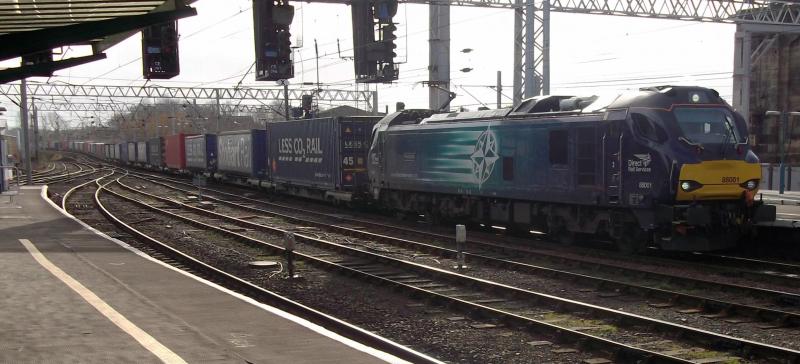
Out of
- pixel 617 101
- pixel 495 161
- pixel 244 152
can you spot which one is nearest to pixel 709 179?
pixel 617 101

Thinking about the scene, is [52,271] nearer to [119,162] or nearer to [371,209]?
[371,209]

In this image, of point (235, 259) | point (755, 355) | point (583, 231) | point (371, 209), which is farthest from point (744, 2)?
point (755, 355)

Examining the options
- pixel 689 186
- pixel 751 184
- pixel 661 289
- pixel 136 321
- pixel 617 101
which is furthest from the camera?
pixel 617 101

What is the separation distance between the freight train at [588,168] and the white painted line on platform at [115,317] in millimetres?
9476

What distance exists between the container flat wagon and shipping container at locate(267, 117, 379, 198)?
4.54 m

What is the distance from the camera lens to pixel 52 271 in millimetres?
12133

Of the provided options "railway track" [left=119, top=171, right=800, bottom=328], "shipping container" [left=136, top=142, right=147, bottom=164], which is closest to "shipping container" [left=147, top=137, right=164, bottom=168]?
"shipping container" [left=136, top=142, right=147, bottom=164]

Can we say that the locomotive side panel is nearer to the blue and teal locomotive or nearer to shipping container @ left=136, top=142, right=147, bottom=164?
the blue and teal locomotive

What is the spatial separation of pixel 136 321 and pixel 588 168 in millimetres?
9668

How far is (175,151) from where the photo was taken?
2080 inches

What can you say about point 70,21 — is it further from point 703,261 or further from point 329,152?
point 329,152

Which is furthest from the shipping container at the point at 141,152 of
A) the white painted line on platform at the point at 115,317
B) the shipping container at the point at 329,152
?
the white painted line on platform at the point at 115,317

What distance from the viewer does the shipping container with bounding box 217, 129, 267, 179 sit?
1396 inches

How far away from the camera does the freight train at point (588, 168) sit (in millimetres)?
13703
